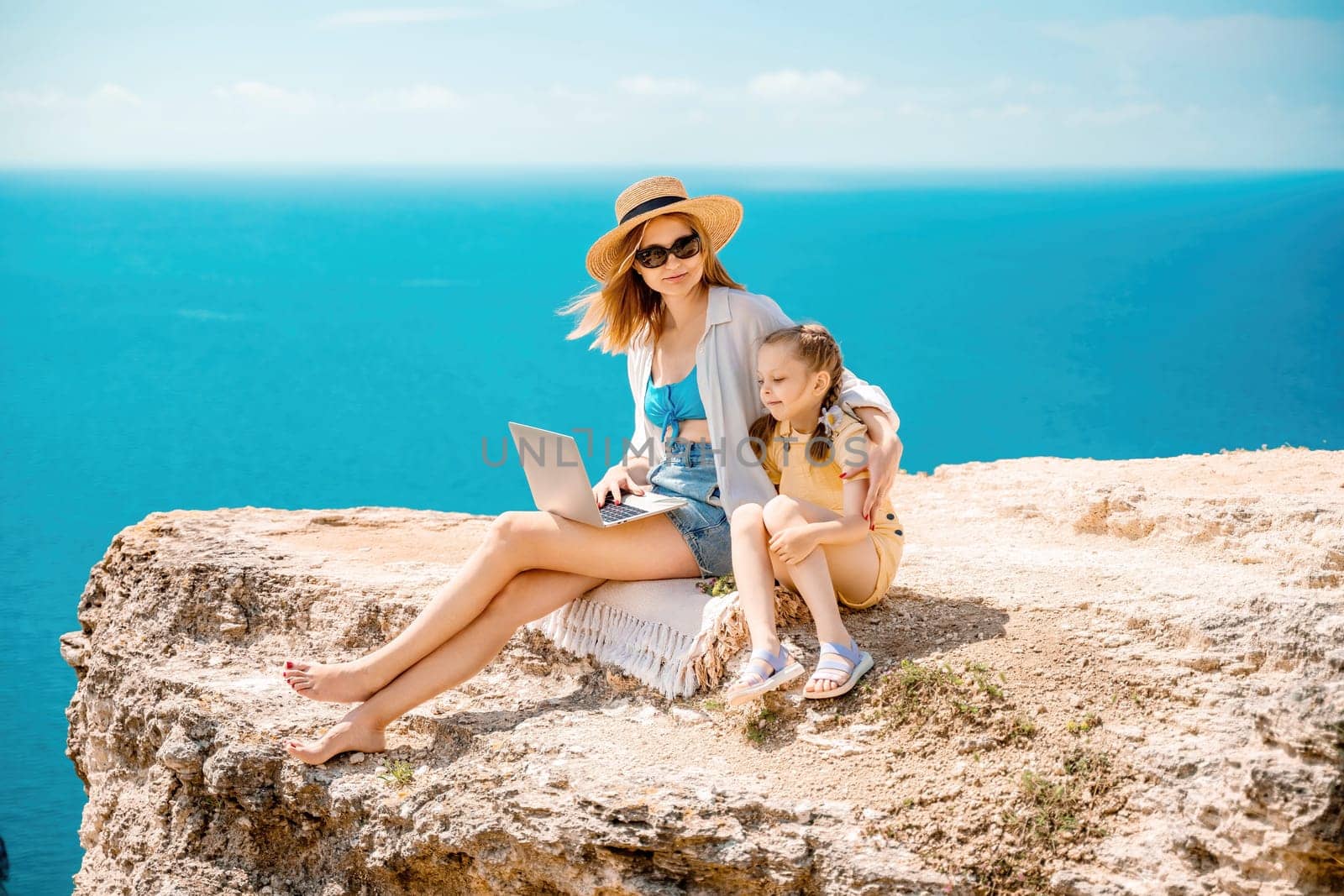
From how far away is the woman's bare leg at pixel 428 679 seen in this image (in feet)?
12.1

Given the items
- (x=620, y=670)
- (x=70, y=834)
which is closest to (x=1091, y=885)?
(x=620, y=670)

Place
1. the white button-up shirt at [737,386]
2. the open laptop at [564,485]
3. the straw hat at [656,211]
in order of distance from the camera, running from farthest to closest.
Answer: the straw hat at [656,211]
the white button-up shirt at [737,386]
the open laptop at [564,485]

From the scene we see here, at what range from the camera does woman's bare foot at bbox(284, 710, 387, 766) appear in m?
3.71

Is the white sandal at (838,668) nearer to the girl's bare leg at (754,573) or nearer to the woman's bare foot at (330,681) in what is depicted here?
the girl's bare leg at (754,573)

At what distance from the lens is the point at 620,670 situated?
155 inches

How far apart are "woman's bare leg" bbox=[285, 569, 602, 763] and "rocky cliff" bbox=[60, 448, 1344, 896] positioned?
3.7 inches

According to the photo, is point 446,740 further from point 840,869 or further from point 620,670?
point 840,869

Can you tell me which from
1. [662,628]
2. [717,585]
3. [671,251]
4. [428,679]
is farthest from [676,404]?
[428,679]

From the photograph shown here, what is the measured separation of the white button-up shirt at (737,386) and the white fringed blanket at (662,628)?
0.34 meters

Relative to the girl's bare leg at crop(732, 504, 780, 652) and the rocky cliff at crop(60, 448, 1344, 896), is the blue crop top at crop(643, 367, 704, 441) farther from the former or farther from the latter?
the rocky cliff at crop(60, 448, 1344, 896)

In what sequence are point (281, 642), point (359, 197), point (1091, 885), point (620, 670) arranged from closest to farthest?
point (1091, 885)
point (620, 670)
point (281, 642)
point (359, 197)

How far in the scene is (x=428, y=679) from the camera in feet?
12.1

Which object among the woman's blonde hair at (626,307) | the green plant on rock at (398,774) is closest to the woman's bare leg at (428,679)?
the green plant on rock at (398,774)

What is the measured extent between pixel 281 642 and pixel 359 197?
121ft
